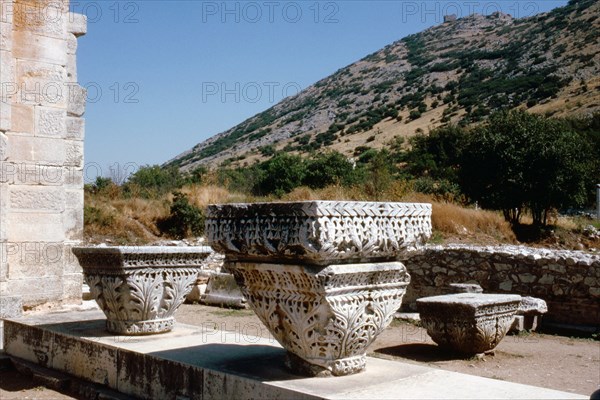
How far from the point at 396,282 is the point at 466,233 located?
12.2 meters

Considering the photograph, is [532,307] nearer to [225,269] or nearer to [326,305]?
[225,269]

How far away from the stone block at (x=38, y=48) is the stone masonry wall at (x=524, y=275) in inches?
230

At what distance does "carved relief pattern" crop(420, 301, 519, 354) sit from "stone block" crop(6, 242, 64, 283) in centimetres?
437

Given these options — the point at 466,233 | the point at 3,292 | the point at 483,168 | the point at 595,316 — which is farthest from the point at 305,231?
the point at 483,168

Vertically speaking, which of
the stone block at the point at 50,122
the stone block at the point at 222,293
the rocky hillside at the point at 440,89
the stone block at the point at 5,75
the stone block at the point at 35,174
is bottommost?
the stone block at the point at 222,293

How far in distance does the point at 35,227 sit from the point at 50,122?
1248 mm

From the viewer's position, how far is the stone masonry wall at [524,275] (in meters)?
8.87

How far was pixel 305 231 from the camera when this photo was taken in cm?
285

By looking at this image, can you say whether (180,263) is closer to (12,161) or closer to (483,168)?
(12,161)

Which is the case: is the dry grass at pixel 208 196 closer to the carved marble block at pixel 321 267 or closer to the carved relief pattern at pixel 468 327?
the carved relief pattern at pixel 468 327

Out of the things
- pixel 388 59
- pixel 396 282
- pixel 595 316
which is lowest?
pixel 595 316

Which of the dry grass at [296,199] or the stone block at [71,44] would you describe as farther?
the dry grass at [296,199]

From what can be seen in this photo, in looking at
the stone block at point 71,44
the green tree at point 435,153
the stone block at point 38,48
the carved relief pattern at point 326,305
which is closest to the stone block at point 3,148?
the stone block at point 38,48

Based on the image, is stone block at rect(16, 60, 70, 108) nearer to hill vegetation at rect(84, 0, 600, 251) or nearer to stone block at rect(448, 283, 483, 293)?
stone block at rect(448, 283, 483, 293)
